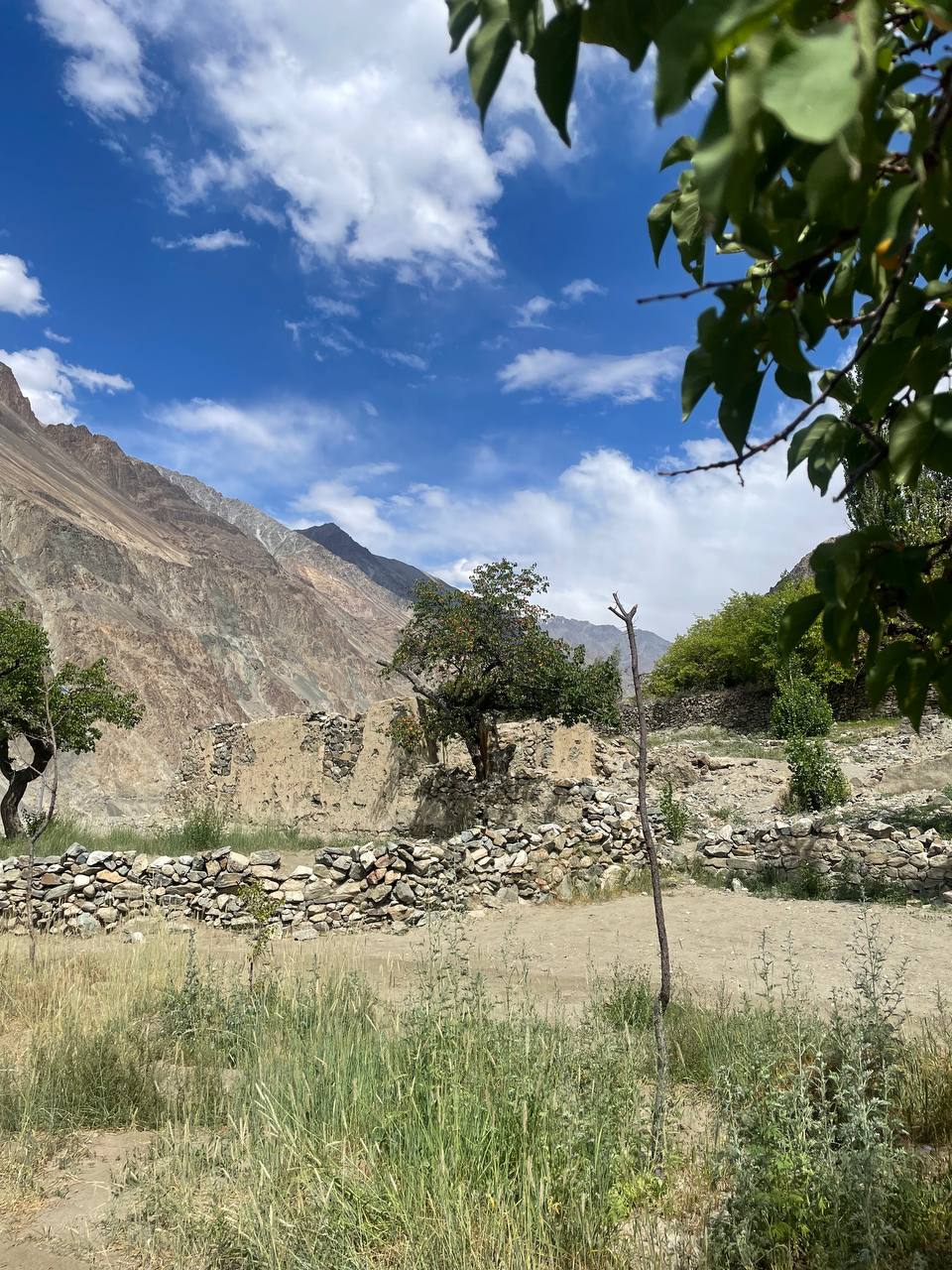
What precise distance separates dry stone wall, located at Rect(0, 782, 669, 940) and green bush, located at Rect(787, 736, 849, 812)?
3.58m

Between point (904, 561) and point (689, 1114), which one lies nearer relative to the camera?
point (904, 561)

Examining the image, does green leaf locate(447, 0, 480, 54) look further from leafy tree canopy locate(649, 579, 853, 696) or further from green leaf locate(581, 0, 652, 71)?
leafy tree canopy locate(649, 579, 853, 696)

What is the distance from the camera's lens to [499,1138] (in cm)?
288

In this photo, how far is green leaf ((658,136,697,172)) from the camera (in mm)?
1146

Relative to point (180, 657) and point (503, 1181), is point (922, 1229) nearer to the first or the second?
point (503, 1181)

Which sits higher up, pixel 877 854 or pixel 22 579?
pixel 22 579

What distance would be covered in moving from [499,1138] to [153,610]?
156 ft

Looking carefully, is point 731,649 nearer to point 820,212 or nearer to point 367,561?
point 820,212

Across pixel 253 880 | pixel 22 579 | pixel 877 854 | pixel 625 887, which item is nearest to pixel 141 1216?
pixel 253 880

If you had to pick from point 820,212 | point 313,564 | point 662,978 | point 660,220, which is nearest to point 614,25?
point 820,212

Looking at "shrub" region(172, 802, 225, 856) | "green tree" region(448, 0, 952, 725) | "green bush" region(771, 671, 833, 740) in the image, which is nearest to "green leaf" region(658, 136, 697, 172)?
"green tree" region(448, 0, 952, 725)

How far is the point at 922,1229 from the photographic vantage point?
2.39 metres

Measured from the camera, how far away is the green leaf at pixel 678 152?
1.15 meters

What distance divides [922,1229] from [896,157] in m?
2.87
